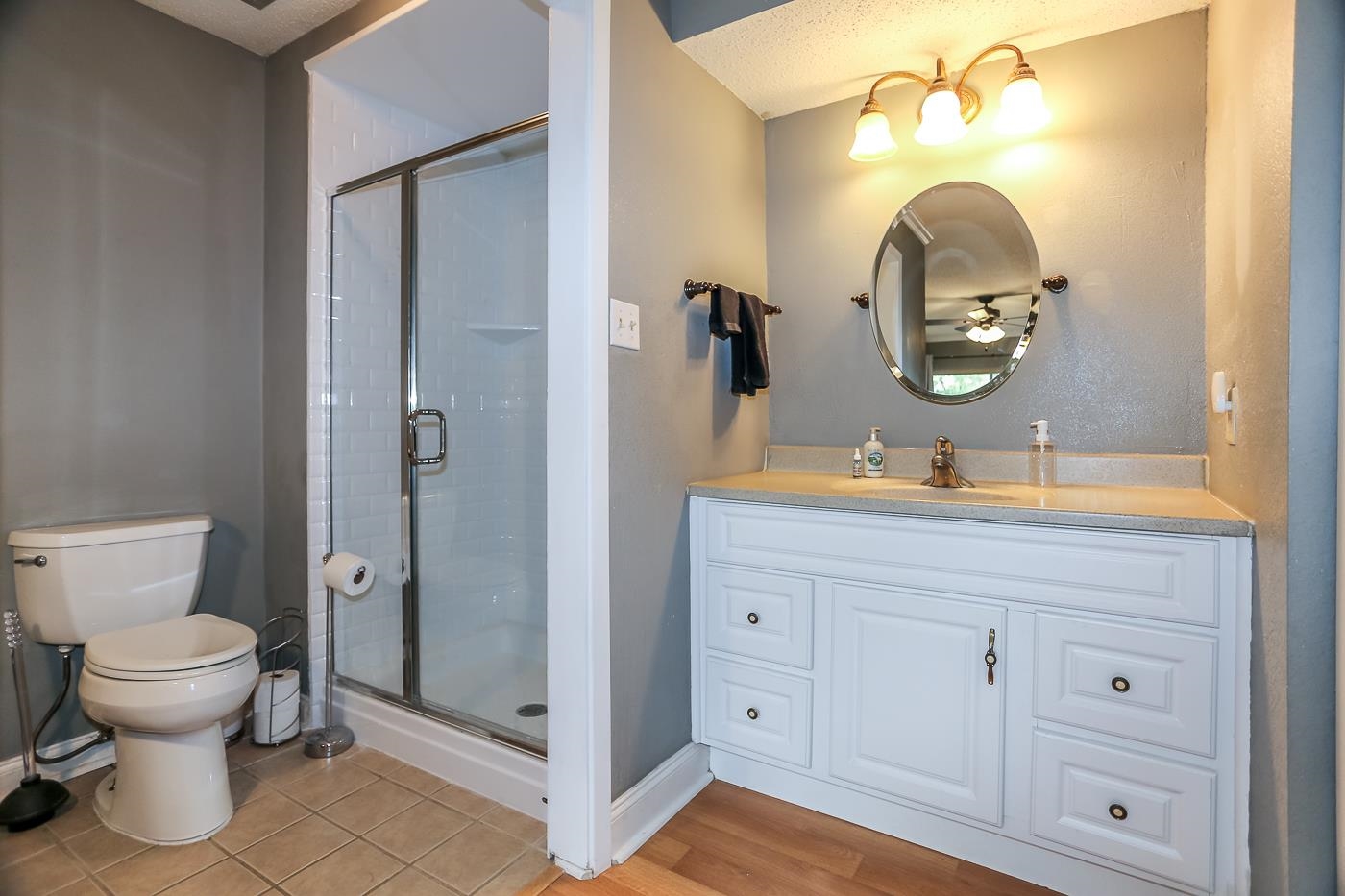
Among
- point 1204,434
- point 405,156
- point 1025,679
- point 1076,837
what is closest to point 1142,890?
point 1076,837

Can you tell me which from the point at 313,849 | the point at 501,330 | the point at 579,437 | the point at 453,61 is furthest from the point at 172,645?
the point at 453,61

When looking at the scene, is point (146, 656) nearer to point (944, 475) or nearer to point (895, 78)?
point (944, 475)

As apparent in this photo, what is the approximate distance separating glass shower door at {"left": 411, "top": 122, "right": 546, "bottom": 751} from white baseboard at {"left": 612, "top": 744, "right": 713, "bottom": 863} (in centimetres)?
67

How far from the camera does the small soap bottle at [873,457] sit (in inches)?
82.2

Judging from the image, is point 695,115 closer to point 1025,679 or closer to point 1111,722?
point 1025,679

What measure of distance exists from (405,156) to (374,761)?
7.37 feet

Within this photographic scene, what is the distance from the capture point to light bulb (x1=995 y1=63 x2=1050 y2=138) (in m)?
1.74

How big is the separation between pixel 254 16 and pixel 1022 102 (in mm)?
2497

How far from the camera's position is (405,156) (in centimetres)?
253

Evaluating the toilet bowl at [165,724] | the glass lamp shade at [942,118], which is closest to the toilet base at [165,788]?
the toilet bowl at [165,724]

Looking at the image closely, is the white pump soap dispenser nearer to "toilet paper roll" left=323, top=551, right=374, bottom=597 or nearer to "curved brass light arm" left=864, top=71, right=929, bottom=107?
"curved brass light arm" left=864, top=71, right=929, bottom=107

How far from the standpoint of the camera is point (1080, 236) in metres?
1.84

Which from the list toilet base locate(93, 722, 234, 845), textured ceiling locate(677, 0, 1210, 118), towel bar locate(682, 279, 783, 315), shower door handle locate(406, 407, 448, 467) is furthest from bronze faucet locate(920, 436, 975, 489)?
toilet base locate(93, 722, 234, 845)

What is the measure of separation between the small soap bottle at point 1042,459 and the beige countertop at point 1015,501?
0.04 meters
